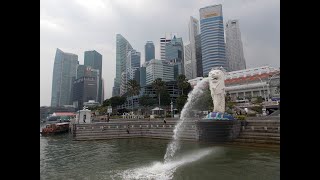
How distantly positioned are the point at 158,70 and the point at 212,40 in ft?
131

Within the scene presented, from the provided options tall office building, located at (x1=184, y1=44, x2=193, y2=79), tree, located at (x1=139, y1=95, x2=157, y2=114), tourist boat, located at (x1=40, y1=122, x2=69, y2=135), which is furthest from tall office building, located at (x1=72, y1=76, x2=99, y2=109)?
tourist boat, located at (x1=40, y1=122, x2=69, y2=135)

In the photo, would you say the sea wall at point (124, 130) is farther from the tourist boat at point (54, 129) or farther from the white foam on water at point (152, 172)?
the white foam on water at point (152, 172)

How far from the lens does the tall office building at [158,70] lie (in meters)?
166

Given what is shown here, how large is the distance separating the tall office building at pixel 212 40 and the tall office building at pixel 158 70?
27.3m

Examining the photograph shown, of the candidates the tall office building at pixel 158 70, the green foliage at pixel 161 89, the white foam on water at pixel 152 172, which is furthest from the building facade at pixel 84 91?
the white foam on water at pixel 152 172

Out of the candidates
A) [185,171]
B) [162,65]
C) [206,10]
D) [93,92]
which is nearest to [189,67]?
[162,65]

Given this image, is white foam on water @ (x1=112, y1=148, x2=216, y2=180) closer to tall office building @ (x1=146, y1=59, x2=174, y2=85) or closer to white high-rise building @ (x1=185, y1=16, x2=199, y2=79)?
tall office building @ (x1=146, y1=59, x2=174, y2=85)

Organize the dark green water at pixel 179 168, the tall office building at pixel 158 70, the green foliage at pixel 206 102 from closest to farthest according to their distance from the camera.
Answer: the dark green water at pixel 179 168
the green foliage at pixel 206 102
the tall office building at pixel 158 70

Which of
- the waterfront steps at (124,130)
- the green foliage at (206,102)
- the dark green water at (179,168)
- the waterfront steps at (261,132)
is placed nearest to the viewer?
the dark green water at (179,168)

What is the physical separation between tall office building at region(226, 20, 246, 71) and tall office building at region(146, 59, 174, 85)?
37793 mm
